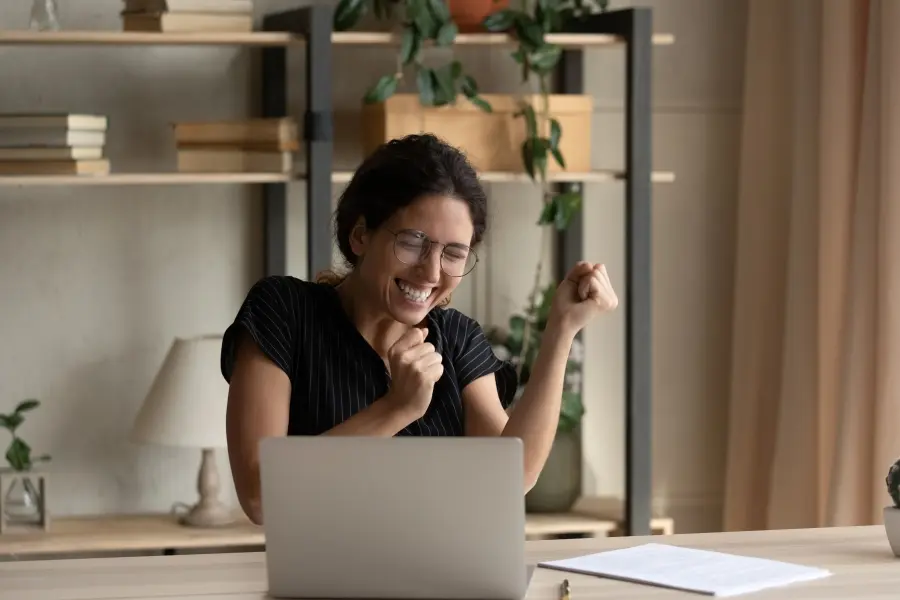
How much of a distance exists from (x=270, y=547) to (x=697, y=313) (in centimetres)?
237

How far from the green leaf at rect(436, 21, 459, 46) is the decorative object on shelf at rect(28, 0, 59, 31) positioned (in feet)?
2.91

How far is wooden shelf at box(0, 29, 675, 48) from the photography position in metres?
3.11

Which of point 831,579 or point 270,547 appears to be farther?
point 831,579

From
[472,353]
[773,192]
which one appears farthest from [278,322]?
[773,192]

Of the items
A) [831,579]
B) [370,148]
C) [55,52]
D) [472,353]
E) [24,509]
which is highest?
[55,52]

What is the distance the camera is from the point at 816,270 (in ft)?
11.3

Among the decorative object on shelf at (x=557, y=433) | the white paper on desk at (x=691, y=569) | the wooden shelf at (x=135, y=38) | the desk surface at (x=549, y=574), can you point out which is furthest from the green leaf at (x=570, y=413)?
the white paper on desk at (x=691, y=569)

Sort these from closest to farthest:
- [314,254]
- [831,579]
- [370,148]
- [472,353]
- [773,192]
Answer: [831,579], [472,353], [314,254], [370,148], [773,192]

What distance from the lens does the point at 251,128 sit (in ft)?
10.8

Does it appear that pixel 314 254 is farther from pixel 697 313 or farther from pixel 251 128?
pixel 697 313

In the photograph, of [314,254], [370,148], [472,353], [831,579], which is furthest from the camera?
[370,148]

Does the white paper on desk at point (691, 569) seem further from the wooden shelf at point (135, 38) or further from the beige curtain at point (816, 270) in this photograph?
the wooden shelf at point (135, 38)

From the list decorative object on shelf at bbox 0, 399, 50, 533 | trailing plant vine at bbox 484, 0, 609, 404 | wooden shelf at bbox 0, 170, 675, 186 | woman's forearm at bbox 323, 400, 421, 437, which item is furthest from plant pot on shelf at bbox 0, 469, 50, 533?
woman's forearm at bbox 323, 400, 421, 437

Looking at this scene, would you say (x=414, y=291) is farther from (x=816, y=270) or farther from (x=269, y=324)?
(x=816, y=270)
